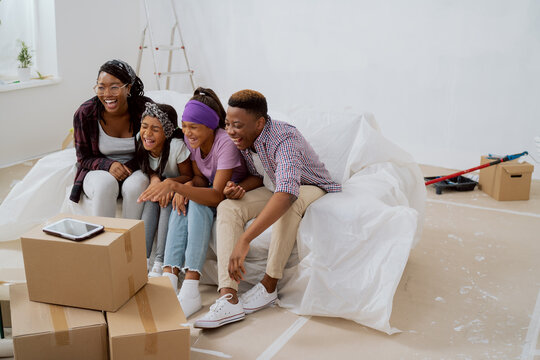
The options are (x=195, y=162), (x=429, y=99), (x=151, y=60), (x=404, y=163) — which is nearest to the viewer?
(x=195, y=162)

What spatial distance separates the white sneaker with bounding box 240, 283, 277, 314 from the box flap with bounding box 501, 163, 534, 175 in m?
1.90

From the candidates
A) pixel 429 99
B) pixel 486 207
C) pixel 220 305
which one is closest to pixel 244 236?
pixel 220 305

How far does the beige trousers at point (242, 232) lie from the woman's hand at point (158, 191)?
0.69ft

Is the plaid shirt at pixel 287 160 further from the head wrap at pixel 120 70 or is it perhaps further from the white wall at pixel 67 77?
the white wall at pixel 67 77

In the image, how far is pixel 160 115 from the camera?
240 centimetres

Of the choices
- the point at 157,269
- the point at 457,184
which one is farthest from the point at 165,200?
the point at 457,184

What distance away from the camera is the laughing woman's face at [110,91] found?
Result: 245cm

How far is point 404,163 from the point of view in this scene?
262 centimetres

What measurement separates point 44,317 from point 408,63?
126 inches

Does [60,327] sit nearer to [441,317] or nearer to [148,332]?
[148,332]

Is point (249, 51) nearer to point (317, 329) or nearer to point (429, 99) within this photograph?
point (429, 99)

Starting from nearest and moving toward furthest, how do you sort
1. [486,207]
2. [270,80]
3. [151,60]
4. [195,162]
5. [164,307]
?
1. [164,307]
2. [195,162]
3. [486,207]
4. [270,80]
5. [151,60]

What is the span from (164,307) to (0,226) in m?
1.35

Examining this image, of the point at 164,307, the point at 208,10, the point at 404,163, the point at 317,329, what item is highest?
the point at 208,10
